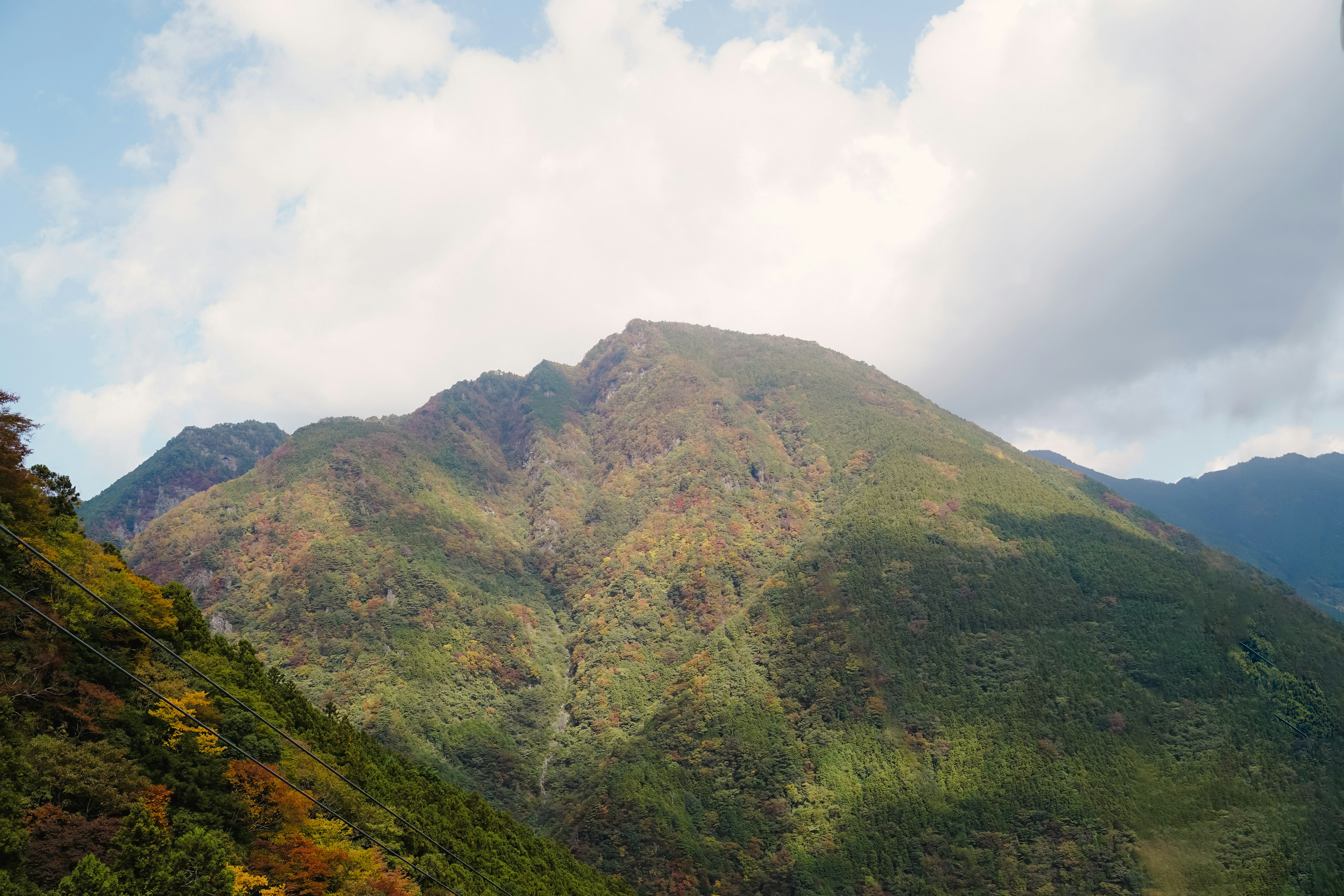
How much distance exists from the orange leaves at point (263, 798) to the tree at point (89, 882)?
14263mm

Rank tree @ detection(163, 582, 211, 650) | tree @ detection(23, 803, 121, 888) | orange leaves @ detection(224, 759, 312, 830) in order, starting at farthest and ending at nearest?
tree @ detection(163, 582, 211, 650)
orange leaves @ detection(224, 759, 312, 830)
tree @ detection(23, 803, 121, 888)

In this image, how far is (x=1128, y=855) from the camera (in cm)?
11088

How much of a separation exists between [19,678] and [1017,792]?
482ft

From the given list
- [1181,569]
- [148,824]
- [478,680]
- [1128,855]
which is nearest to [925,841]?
[1128,855]

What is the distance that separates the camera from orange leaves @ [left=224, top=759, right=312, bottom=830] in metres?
37.6

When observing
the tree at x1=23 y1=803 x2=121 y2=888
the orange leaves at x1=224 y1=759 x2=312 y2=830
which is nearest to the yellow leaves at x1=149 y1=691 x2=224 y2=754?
the orange leaves at x1=224 y1=759 x2=312 y2=830

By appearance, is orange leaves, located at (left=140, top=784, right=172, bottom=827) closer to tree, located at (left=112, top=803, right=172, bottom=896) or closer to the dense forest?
the dense forest

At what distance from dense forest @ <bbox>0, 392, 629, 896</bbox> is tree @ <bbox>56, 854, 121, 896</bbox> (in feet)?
0.19

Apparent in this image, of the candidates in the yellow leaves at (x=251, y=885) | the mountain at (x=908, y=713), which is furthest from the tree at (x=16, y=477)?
the mountain at (x=908, y=713)

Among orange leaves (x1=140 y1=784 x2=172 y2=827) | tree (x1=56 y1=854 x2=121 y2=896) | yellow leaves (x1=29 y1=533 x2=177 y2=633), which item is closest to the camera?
tree (x1=56 y1=854 x2=121 y2=896)

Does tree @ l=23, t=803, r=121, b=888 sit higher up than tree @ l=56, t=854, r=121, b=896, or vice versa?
tree @ l=56, t=854, r=121, b=896

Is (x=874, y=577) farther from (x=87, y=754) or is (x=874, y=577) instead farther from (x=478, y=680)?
(x=87, y=754)

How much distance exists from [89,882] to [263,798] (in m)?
15.8

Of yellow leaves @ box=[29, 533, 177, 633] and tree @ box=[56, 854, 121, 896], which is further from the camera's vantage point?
yellow leaves @ box=[29, 533, 177, 633]
